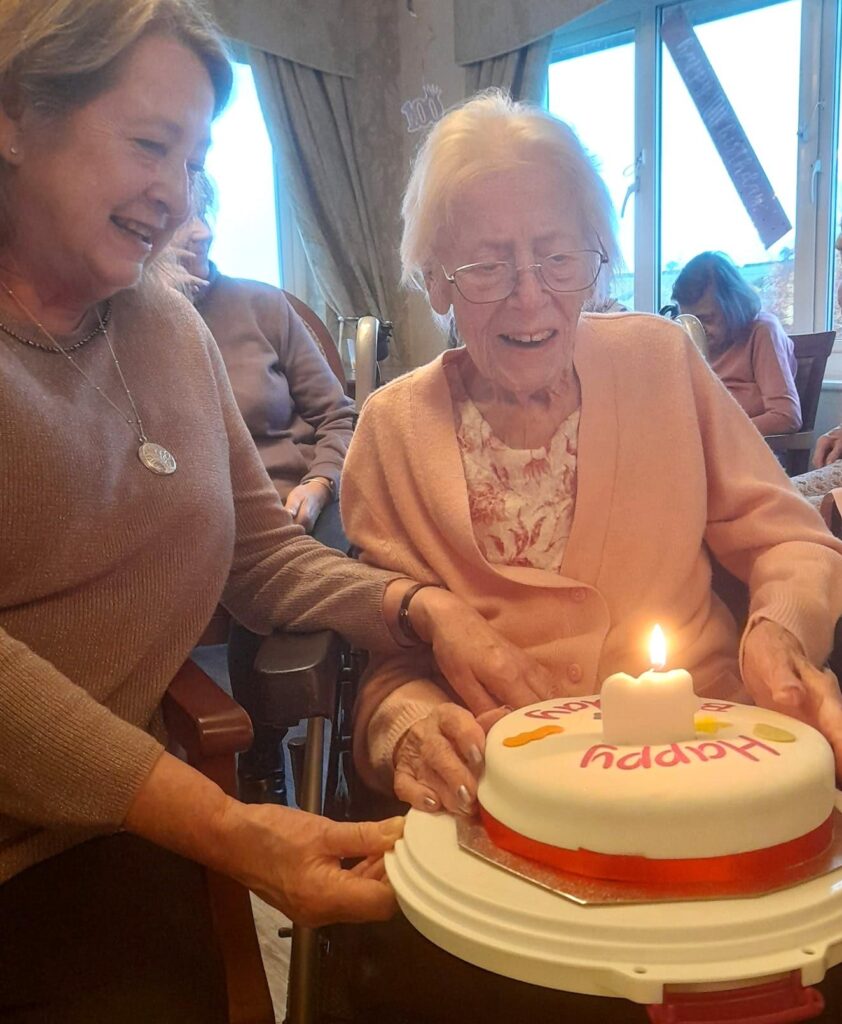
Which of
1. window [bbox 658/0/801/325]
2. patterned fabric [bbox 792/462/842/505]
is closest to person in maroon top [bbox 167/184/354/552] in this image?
patterned fabric [bbox 792/462/842/505]

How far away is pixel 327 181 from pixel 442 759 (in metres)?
4.13

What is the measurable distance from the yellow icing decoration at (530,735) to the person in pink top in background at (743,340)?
8.90 ft

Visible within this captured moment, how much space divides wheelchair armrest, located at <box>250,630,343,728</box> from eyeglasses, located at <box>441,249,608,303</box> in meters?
0.47

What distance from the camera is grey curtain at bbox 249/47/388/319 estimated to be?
14.8 feet

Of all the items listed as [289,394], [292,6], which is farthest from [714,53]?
[289,394]

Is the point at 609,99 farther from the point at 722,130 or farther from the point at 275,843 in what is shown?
the point at 275,843

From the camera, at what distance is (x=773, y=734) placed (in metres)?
0.74

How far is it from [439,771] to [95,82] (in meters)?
0.76

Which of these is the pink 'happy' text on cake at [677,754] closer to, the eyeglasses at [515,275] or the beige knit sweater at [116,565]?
the beige knit sweater at [116,565]

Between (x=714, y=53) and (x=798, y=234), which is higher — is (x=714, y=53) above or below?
above

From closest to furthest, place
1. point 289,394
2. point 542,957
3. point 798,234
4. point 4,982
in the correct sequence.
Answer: point 542,957, point 4,982, point 289,394, point 798,234

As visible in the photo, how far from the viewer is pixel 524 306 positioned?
45.8 inches

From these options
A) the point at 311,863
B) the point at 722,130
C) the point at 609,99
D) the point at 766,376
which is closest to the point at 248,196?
the point at 609,99

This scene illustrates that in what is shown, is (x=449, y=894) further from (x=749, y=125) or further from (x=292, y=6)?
(x=292, y=6)
